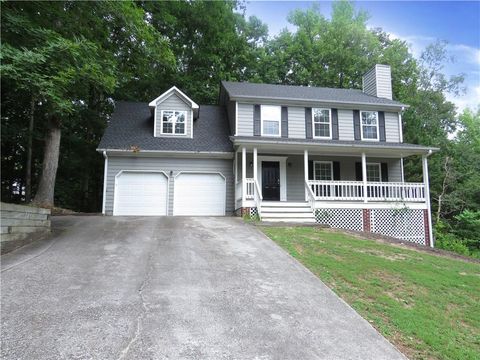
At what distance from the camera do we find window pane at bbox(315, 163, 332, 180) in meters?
16.5

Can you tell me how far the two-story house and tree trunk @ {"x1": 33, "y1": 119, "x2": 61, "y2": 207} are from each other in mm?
1721

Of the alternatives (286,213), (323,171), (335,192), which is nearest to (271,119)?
(323,171)

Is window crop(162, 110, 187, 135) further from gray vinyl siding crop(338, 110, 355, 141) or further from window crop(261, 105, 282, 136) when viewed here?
gray vinyl siding crop(338, 110, 355, 141)

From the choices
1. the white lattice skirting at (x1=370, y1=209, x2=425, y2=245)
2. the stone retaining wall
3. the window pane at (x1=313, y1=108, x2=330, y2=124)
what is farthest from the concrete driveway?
the window pane at (x1=313, y1=108, x2=330, y2=124)

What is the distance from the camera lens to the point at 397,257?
8438 mm

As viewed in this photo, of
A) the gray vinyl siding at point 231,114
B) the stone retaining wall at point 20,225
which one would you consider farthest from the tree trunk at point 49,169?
the gray vinyl siding at point 231,114

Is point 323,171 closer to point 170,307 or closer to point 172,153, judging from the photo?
point 172,153

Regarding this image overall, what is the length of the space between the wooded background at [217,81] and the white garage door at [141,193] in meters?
2.52

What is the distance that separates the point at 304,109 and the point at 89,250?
1205 centimetres

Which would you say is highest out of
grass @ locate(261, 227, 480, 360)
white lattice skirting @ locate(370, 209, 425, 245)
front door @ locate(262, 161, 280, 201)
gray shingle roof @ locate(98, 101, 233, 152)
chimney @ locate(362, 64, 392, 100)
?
chimney @ locate(362, 64, 392, 100)

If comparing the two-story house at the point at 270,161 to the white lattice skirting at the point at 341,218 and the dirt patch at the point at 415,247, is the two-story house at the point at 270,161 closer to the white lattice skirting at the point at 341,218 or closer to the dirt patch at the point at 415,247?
the white lattice skirting at the point at 341,218

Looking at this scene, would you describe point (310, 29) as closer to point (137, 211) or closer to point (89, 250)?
point (137, 211)

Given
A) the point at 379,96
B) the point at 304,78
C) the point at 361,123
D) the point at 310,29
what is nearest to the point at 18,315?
the point at 361,123

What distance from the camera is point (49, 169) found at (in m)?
13.5
